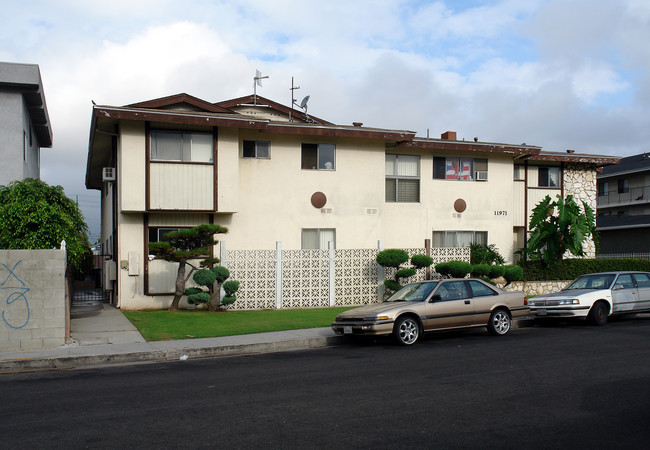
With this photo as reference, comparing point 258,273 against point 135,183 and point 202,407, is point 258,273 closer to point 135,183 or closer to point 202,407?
point 135,183

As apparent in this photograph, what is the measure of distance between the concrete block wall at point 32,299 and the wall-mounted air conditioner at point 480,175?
17202mm

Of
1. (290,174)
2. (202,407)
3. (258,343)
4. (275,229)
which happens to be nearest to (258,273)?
(275,229)

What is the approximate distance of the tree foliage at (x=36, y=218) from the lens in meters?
15.1

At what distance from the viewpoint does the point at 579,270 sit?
2512 cm

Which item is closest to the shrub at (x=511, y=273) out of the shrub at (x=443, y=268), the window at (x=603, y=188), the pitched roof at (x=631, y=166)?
the shrub at (x=443, y=268)

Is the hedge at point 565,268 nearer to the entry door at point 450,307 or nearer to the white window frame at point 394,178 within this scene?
the white window frame at point 394,178

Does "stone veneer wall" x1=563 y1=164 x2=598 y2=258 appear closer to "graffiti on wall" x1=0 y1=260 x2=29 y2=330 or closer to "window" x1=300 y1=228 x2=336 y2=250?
"window" x1=300 y1=228 x2=336 y2=250

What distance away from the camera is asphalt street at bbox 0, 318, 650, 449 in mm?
6273

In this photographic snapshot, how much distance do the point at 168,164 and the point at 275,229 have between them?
172 inches

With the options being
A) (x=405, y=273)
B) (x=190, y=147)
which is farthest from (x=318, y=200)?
(x=190, y=147)

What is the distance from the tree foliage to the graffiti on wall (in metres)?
2.87

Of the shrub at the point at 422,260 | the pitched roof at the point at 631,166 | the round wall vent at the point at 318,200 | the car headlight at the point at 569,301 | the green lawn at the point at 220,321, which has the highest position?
the pitched roof at the point at 631,166

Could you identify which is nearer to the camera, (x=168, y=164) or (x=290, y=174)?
(x=168, y=164)

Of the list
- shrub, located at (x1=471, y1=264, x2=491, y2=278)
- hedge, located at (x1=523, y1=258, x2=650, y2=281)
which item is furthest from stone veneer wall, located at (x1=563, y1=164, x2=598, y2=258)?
shrub, located at (x1=471, y1=264, x2=491, y2=278)
